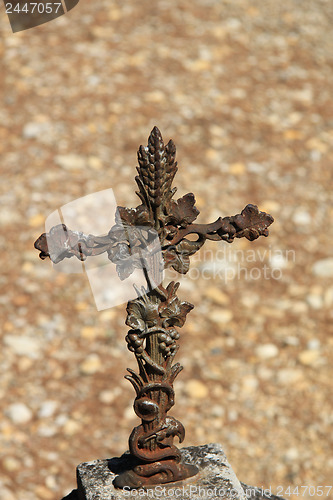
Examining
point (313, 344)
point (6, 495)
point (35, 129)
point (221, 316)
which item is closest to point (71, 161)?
point (35, 129)

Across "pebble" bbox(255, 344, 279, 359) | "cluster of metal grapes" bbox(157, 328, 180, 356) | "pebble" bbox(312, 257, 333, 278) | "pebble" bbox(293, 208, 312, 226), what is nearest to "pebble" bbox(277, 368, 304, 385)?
"pebble" bbox(255, 344, 279, 359)

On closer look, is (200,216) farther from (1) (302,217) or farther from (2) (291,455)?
(2) (291,455)

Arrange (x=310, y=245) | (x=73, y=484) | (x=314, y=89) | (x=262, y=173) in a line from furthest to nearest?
(x=314, y=89), (x=262, y=173), (x=310, y=245), (x=73, y=484)

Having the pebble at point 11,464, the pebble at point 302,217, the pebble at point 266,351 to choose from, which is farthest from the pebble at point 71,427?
the pebble at point 302,217

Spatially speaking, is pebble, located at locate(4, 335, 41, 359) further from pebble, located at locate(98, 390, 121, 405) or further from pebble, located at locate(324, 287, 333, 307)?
pebble, located at locate(324, 287, 333, 307)

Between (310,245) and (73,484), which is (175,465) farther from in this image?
(310,245)

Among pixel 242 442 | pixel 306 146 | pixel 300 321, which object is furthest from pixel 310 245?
pixel 242 442
